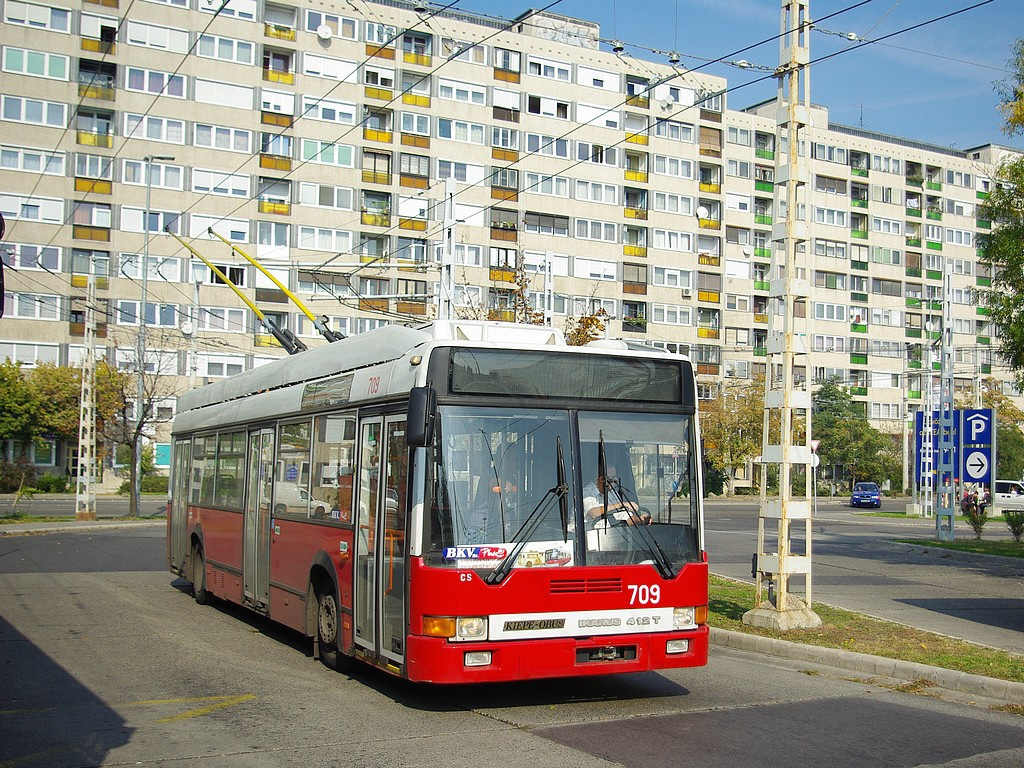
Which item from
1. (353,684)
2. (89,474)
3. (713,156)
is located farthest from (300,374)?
(713,156)

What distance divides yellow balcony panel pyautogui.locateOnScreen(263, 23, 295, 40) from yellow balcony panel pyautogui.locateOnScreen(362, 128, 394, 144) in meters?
6.40

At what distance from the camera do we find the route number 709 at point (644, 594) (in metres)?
8.76

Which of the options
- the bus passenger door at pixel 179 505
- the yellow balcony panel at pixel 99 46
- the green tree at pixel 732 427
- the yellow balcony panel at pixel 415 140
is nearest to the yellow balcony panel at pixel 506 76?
the yellow balcony panel at pixel 415 140

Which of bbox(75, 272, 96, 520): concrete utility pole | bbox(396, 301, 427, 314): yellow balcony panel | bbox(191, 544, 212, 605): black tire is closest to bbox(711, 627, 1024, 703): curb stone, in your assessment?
bbox(191, 544, 212, 605): black tire

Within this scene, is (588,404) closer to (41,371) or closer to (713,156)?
(41,371)

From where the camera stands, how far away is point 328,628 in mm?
10547

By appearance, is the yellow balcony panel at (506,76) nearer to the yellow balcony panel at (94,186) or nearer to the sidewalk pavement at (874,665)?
the yellow balcony panel at (94,186)

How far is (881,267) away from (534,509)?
83315 millimetres

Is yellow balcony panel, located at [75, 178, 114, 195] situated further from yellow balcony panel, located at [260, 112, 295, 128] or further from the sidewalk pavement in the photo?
the sidewalk pavement

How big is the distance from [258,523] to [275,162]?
52.1m

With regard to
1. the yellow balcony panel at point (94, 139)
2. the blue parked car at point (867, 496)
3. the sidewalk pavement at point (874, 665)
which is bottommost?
the blue parked car at point (867, 496)

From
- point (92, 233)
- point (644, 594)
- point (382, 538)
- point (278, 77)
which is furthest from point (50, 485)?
point (644, 594)

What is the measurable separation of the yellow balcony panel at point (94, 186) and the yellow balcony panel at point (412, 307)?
16452 mm

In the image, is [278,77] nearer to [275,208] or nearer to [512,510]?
[275,208]
